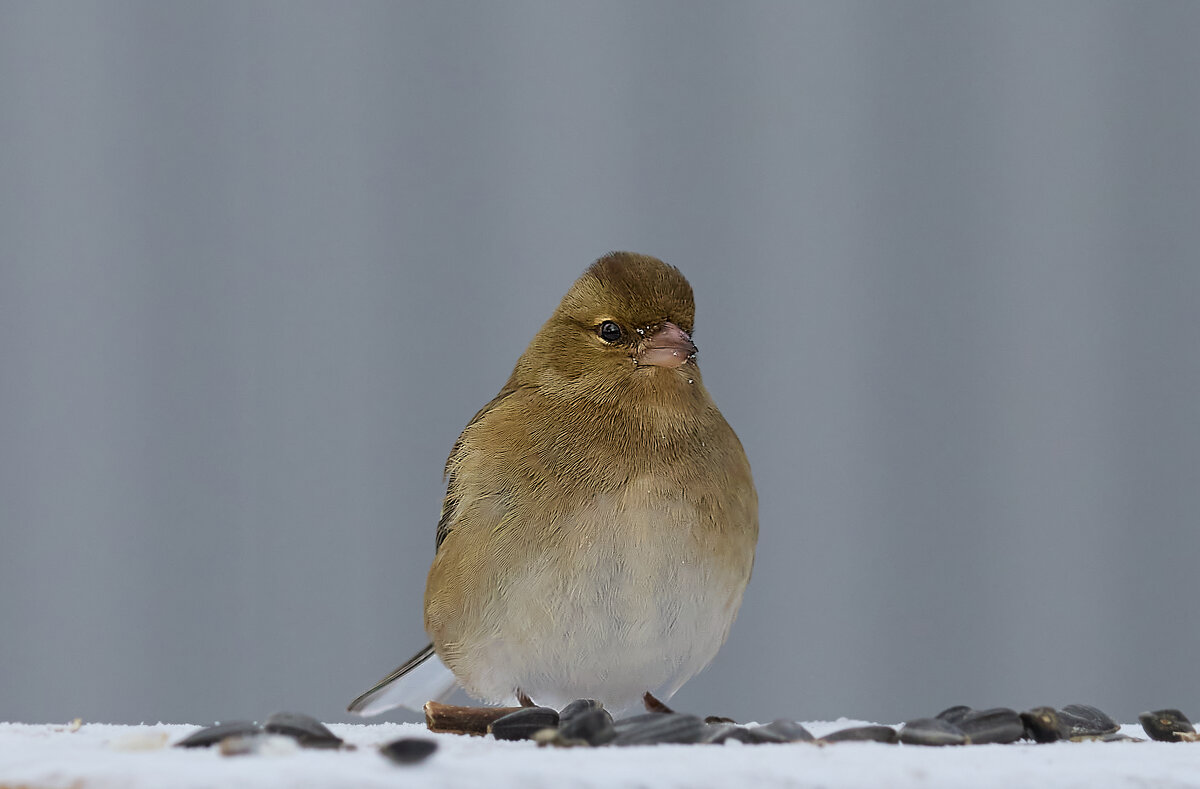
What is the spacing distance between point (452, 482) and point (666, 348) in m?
0.76

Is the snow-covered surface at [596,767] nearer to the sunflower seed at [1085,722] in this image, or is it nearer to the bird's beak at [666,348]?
the sunflower seed at [1085,722]

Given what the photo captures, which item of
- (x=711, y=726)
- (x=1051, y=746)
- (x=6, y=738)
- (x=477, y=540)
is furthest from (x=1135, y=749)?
(x=6, y=738)

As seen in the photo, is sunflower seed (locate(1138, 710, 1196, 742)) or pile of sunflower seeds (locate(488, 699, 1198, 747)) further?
sunflower seed (locate(1138, 710, 1196, 742))

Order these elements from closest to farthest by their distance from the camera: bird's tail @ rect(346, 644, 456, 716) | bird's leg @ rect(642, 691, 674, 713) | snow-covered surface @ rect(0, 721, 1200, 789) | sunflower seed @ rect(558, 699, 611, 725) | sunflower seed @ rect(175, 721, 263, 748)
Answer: snow-covered surface @ rect(0, 721, 1200, 789)
sunflower seed @ rect(175, 721, 263, 748)
sunflower seed @ rect(558, 699, 611, 725)
bird's leg @ rect(642, 691, 674, 713)
bird's tail @ rect(346, 644, 456, 716)

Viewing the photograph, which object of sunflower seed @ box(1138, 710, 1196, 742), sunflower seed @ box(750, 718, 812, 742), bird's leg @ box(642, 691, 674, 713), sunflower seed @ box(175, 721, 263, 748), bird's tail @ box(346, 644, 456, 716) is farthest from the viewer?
bird's tail @ box(346, 644, 456, 716)

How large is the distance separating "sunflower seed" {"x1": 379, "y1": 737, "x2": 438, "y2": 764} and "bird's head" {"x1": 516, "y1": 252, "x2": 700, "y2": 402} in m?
1.25

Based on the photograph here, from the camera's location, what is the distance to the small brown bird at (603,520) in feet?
8.87

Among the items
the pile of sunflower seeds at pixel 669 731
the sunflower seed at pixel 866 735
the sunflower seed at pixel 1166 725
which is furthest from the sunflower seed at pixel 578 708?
the sunflower seed at pixel 1166 725

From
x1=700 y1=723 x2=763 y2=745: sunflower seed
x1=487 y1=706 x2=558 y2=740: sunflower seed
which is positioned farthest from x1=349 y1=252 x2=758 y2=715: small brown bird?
x1=700 y1=723 x2=763 y2=745: sunflower seed

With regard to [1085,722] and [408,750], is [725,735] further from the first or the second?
[1085,722]

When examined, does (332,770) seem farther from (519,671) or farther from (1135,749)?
(1135,749)

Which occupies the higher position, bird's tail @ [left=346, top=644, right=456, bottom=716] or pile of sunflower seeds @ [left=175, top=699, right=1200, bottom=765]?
pile of sunflower seeds @ [left=175, top=699, right=1200, bottom=765]

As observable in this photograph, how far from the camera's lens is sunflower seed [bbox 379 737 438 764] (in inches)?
66.8

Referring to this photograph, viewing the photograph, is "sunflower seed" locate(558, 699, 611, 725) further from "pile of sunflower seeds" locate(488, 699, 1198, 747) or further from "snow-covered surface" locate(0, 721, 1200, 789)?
"snow-covered surface" locate(0, 721, 1200, 789)
